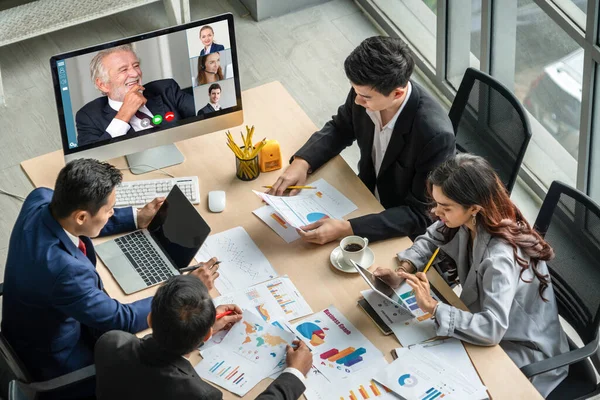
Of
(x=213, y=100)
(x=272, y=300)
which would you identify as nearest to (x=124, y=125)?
(x=213, y=100)

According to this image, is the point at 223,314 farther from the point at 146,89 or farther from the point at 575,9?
the point at 575,9

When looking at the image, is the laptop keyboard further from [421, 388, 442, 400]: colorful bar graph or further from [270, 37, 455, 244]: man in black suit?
[421, 388, 442, 400]: colorful bar graph

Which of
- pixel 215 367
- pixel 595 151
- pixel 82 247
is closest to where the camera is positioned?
pixel 215 367

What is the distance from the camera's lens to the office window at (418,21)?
5301 millimetres

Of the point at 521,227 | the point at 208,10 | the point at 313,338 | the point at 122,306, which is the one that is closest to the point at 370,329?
the point at 313,338

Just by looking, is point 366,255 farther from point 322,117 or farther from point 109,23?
point 109,23

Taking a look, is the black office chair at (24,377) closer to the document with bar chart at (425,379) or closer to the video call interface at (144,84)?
the video call interface at (144,84)

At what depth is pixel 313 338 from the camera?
2820 millimetres

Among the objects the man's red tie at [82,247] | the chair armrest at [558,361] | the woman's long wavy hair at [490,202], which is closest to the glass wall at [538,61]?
the woman's long wavy hair at [490,202]

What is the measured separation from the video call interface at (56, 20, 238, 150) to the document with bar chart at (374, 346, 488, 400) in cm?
127

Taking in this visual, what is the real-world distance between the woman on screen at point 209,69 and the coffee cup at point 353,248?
31.7 inches

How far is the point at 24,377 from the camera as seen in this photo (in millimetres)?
2789

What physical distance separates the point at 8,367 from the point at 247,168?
3.80ft

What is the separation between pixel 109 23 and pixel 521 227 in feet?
11.8
